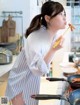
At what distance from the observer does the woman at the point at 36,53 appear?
117cm

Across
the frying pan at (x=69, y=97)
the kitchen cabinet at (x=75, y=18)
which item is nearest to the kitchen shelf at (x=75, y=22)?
the kitchen cabinet at (x=75, y=18)

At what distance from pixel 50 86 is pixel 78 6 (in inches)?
115

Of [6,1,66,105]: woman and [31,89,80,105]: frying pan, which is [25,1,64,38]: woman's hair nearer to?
[6,1,66,105]: woman

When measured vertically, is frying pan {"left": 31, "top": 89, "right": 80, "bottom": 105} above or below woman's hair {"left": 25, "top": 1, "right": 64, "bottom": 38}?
below

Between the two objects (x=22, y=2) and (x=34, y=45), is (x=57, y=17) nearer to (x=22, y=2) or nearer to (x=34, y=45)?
(x=34, y=45)

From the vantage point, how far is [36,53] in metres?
1.16

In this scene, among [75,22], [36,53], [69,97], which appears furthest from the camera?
[75,22]

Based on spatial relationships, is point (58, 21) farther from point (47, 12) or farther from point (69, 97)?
point (69, 97)

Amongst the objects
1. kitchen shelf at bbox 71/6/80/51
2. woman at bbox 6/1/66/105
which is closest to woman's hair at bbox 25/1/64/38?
woman at bbox 6/1/66/105

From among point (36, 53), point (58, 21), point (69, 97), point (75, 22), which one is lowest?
point (69, 97)

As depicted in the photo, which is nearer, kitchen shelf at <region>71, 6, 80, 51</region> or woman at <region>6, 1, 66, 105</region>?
woman at <region>6, 1, 66, 105</region>

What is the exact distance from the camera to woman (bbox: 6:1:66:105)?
3.82 ft

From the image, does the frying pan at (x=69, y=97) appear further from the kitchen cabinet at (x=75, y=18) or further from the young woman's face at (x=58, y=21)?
the kitchen cabinet at (x=75, y=18)

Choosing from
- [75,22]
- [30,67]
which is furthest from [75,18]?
[30,67]
